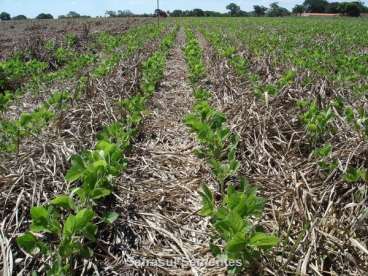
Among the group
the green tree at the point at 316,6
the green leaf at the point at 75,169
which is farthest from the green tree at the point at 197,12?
the green leaf at the point at 75,169

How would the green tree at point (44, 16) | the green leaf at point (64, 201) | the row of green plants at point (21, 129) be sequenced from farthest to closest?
the green tree at point (44, 16), the row of green plants at point (21, 129), the green leaf at point (64, 201)

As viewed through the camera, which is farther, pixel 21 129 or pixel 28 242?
pixel 21 129

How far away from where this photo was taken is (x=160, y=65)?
7.95 meters

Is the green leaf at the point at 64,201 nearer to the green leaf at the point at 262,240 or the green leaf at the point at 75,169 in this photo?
the green leaf at the point at 75,169

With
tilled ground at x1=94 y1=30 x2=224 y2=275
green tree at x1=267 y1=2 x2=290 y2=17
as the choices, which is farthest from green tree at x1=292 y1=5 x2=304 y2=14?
tilled ground at x1=94 y1=30 x2=224 y2=275

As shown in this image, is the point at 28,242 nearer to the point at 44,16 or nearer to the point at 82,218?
the point at 82,218

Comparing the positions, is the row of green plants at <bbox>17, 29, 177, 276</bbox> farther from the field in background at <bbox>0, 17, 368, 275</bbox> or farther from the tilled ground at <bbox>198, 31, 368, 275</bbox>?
the tilled ground at <bbox>198, 31, 368, 275</bbox>

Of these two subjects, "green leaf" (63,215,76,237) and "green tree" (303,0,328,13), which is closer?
"green leaf" (63,215,76,237)

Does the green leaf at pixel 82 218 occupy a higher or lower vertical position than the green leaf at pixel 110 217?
higher

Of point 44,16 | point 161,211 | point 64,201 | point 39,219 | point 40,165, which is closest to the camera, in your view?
point 39,219

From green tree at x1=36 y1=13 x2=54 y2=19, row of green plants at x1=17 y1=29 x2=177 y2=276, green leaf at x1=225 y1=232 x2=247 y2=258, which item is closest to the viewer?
green leaf at x1=225 y1=232 x2=247 y2=258

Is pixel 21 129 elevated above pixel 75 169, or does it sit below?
below

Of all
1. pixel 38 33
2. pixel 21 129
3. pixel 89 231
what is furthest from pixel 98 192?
pixel 38 33

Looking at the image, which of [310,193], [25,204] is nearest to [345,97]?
[310,193]
